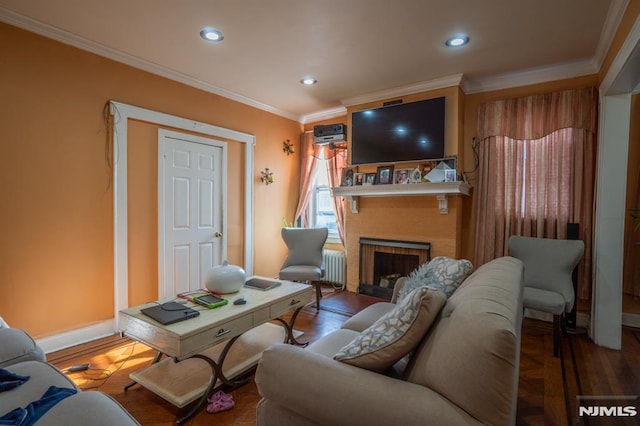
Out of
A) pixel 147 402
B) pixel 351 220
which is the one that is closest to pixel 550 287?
pixel 351 220

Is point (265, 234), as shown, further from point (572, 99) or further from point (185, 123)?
point (572, 99)

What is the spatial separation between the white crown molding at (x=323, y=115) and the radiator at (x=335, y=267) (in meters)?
2.03

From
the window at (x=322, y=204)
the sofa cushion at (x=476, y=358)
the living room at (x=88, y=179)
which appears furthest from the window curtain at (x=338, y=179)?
the sofa cushion at (x=476, y=358)

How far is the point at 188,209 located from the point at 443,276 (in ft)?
9.43

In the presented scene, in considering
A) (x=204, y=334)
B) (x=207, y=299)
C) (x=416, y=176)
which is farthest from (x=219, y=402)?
(x=416, y=176)

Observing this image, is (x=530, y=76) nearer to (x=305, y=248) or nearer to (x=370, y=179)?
(x=370, y=179)

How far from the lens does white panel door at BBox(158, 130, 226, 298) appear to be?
10.9 ft

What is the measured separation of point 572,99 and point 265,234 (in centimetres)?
382

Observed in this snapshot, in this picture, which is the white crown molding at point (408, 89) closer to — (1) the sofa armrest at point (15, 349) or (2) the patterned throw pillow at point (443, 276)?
(2) the patterned throw pillow at point (443, 276)

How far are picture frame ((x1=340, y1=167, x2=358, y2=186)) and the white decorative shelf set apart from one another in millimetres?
127

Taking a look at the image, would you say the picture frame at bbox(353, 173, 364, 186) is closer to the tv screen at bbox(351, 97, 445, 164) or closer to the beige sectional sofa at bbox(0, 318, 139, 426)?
the tv screen at bbox(351, 97, 445, 164)

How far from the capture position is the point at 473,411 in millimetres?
915

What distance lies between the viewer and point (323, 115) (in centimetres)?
478

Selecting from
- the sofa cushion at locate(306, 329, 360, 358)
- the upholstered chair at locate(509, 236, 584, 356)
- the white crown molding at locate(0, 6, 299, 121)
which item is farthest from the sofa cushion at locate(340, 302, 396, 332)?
the white crown molding at locate(0, 6, 299, 121)
